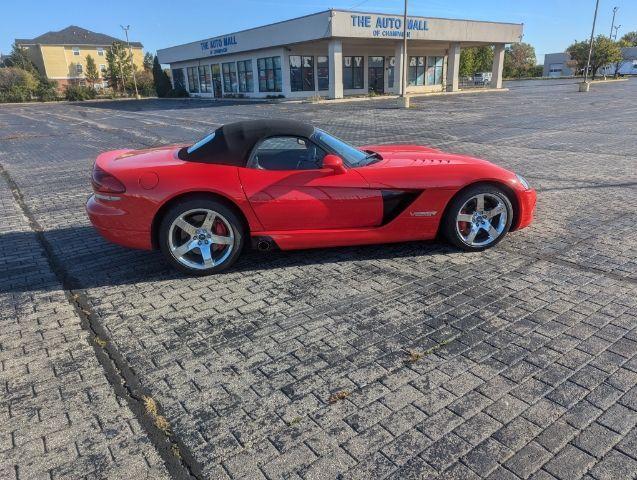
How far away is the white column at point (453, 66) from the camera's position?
42062 mm

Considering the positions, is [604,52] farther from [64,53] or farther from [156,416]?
[64,53]

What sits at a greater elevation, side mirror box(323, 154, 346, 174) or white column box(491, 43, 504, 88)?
white column box(491, 43, 504, 88)

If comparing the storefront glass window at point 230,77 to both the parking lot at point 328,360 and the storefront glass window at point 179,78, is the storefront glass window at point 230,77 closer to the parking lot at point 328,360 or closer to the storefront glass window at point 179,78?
the storefront glass window at point 179,78

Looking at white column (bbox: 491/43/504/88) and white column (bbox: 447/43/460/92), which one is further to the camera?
white column (bbox: 491/43/504/88)

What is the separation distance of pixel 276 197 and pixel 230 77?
4501 cm

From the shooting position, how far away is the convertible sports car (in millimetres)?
4227

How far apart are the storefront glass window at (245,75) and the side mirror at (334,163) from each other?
134 feet

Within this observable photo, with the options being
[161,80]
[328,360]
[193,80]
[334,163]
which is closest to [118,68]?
[161,80]

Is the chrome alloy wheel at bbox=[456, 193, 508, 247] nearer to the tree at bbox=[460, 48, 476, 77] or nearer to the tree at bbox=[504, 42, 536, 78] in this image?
the tree at bbox=[460, 48, 476, 77]

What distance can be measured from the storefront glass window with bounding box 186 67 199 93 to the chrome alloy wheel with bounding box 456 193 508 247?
52.8 metres

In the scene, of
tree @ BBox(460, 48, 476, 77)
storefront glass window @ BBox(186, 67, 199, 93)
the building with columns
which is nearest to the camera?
the building with columns

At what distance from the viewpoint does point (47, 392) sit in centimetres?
276

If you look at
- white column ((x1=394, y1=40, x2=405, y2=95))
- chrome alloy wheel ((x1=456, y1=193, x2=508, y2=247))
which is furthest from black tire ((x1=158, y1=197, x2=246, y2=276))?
white column ((x1=394, y1=40, x2=405, y2=95))

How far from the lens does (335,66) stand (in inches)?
1356
